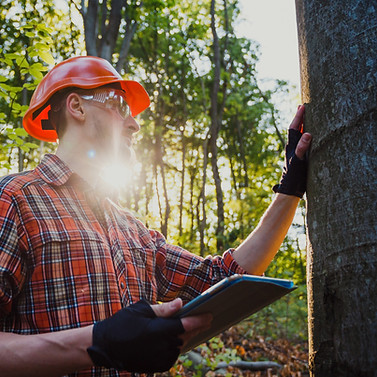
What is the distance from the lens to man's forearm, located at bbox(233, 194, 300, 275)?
2.08 m

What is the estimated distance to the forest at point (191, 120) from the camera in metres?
5.88

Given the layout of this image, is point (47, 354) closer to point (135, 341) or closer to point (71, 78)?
point (135, 341)

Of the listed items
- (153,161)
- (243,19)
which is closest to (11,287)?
(243,19)

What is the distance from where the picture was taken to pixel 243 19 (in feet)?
57.6

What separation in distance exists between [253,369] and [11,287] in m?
5.47

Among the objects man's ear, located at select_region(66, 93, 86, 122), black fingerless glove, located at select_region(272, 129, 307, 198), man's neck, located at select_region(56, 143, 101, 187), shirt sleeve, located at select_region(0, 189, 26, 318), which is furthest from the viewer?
man's ear, located at select_region(66, 93, 86, 122)

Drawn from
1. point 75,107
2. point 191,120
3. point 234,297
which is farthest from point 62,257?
point 191,120

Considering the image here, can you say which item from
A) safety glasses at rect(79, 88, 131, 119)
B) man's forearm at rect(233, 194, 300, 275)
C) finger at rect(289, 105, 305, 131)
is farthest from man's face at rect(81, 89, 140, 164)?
finger at rect(289, 105, 305, 131)

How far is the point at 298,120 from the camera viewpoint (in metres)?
1.79

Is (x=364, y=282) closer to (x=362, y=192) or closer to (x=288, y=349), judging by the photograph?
(x=362, y=192)

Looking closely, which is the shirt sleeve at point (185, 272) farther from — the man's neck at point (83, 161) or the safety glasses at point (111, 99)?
the safety glasses at point (111, 99)

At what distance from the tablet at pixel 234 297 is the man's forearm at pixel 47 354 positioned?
36 centimetres

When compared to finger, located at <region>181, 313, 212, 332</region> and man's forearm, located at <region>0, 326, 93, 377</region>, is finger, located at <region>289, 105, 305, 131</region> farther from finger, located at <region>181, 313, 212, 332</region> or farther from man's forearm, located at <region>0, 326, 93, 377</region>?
man's forearm, located at <region>0, 326, 93, 377</region>

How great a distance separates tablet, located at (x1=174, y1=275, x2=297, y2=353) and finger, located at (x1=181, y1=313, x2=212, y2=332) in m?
0.02
